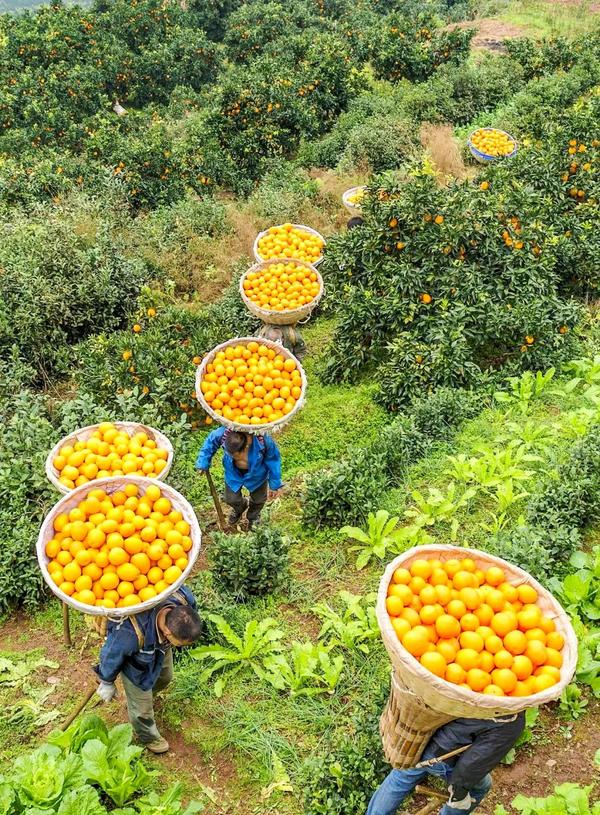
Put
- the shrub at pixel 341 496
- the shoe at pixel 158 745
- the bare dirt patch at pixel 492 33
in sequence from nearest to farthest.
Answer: the shoe at pixel 158 745 < the shrub at pixel 341 496 < the bare dirt patch at pixel 492 33

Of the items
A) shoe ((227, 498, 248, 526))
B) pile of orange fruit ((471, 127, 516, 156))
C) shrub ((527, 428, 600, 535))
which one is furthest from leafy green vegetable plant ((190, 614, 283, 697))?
pile of orange fruit ((471, 127, 516, 156))

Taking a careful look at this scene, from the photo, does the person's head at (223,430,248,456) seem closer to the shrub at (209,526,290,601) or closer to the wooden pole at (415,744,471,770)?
the shrub at (209,526,290,601)

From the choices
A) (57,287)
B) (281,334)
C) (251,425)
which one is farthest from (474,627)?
(57,287)

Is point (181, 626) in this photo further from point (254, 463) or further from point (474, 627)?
point (254, 463)

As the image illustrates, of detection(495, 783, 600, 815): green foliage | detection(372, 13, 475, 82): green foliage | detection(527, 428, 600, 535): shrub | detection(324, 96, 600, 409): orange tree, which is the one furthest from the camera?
detection(372, 13, 475, 82): green foliage

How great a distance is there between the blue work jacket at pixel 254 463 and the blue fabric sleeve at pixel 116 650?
77.6 inches

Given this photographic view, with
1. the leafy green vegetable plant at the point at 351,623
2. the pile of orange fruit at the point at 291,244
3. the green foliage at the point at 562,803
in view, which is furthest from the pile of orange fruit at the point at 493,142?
the green foliage at the point at 562,803

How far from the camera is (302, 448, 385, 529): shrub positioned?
5.76m

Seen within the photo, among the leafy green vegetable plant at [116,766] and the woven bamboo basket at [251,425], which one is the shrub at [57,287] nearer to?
the woven bamboo basket at [251,425]

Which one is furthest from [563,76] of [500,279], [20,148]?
[20,148]

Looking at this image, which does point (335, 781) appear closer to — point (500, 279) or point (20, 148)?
point (500, 279)

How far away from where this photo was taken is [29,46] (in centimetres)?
1720

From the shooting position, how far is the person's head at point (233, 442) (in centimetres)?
552

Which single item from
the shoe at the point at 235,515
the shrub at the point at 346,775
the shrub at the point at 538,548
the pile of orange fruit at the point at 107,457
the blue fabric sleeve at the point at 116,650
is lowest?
the shoe at the point at 235,515
